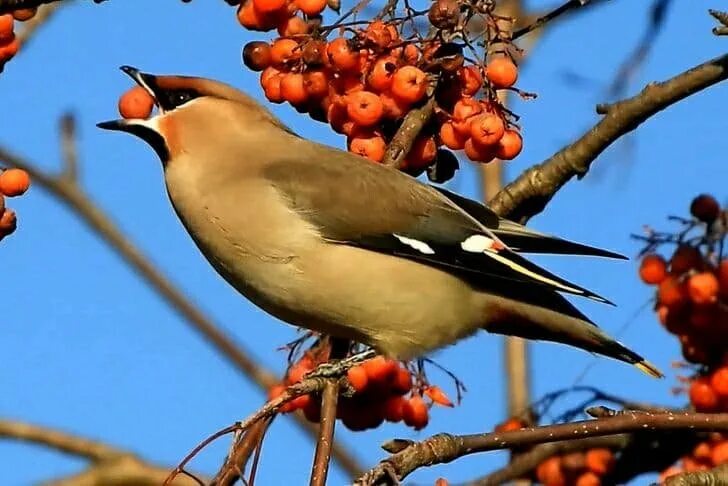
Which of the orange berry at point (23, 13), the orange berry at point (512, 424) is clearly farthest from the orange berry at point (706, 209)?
the orange berry at point (23, 13)

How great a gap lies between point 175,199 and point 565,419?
4.05 ft

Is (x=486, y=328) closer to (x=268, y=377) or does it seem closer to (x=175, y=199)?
(x=175, y=199)

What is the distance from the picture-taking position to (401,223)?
3.93 metres

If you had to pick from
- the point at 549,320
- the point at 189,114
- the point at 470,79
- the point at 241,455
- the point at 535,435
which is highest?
the point at 189,114

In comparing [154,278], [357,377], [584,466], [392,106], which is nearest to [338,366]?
[357,377]

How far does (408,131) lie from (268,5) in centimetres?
41

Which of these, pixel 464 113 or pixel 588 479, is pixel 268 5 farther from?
pixel 588 479

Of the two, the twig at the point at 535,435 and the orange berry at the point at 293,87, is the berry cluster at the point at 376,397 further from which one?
the twig at the point at 535,435

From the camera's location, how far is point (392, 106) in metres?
3.53

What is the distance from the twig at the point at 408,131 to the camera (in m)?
3.58

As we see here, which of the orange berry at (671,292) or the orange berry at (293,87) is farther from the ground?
the orange berry at (671,292)

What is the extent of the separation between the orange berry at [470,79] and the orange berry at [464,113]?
29 millimetres

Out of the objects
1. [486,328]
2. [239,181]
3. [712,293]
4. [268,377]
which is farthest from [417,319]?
[268,377]

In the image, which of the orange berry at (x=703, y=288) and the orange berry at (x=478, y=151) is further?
the orange berry at (x=703, y=288)
